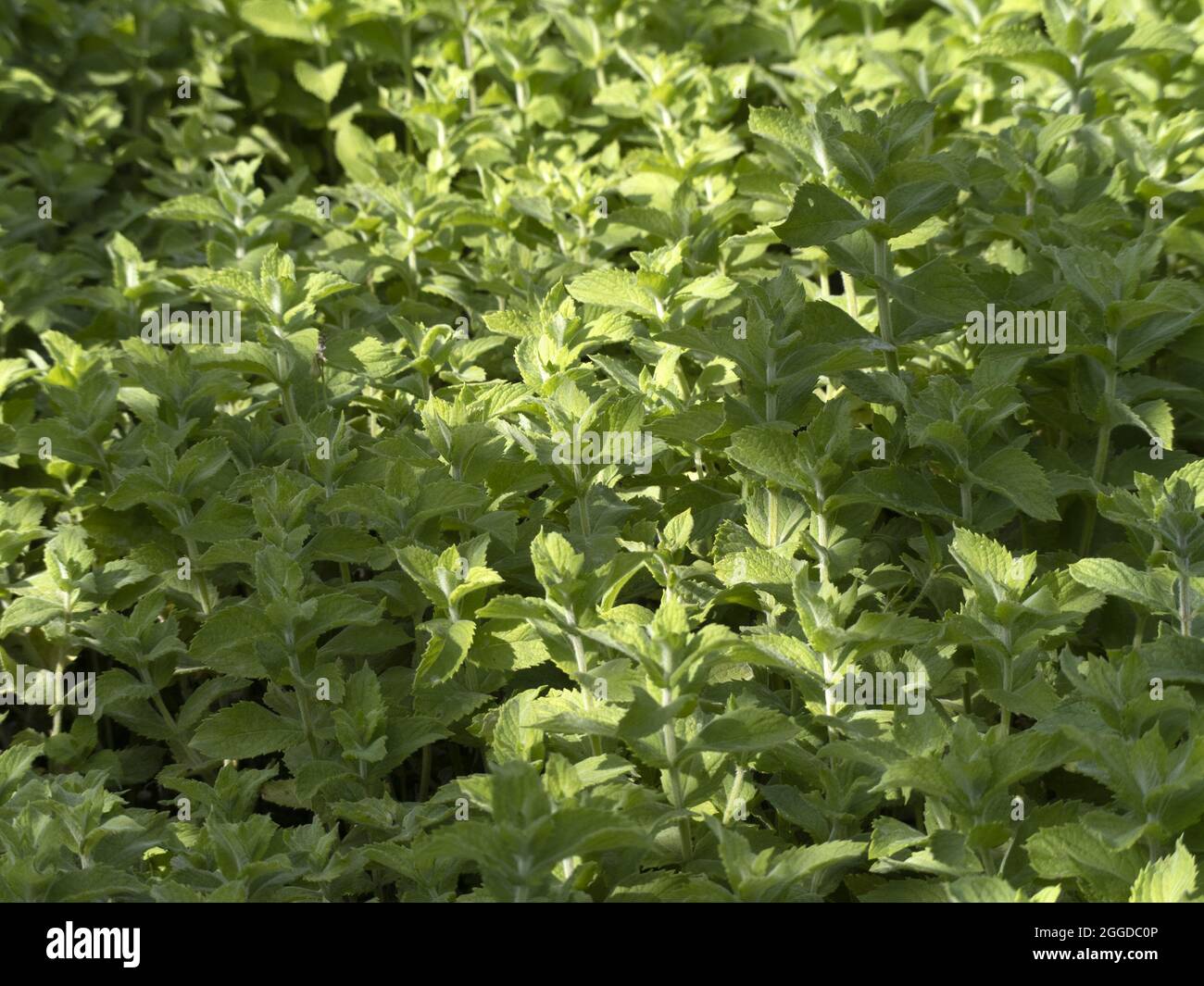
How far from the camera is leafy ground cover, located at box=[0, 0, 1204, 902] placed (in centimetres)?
209

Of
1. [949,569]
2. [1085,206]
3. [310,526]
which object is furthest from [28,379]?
[1085,206]

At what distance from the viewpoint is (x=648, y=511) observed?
2883 mm

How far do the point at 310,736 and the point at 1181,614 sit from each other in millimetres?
1478

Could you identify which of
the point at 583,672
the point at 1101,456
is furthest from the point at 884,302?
the point at 583,672

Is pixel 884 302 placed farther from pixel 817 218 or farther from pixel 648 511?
pixel 648 511

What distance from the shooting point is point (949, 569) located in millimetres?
2641

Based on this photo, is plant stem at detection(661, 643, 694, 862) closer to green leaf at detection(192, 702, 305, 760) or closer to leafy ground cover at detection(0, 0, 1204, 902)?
leafy ground cover at detection(0, 0, 1204, 902)

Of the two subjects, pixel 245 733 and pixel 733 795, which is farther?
pixel 245 733

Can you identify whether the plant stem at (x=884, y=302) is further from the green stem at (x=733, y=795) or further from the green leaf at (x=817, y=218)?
the green stem at (x=733, y=795)

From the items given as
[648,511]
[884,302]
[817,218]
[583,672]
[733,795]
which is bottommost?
[733,795]

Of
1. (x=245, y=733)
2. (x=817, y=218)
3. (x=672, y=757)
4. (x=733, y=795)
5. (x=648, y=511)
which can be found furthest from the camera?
(x=648, y=511)

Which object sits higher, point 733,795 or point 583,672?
point 583,672

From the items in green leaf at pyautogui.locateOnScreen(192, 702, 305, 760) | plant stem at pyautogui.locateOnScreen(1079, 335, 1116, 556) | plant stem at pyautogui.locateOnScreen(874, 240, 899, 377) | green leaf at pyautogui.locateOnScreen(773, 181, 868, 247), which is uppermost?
green leaf at pyautogui.locateOnScreen(773, 181, 868, 247)

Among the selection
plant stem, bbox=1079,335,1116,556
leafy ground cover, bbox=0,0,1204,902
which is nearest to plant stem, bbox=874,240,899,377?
leafy ground cover, bbox=0,0,1204,902
